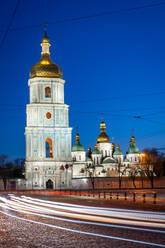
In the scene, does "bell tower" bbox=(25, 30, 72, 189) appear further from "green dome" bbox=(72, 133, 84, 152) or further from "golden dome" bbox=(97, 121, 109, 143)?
"golden dome" bbox=(97, 121, 109, 143)

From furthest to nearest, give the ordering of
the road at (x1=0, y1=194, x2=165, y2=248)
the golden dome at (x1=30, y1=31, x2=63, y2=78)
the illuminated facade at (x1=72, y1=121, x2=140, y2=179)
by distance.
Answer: the illuminated facade at (x1=72, y1=121, x2=140, y2=179)
the golden dome at (x1=30, y1=31, x2=63, y2=78)
the road at (x1=0, y1=194, x2=165, y2=248)

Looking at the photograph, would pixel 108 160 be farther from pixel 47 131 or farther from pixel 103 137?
pixel 47 131

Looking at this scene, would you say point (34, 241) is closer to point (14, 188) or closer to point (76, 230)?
point (76, 230)

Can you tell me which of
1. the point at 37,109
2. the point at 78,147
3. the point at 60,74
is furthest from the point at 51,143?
the point at 78,147

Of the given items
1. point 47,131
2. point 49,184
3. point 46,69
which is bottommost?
point 49,184

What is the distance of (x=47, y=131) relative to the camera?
237ft

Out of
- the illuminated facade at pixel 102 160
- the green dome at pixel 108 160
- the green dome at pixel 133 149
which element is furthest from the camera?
the green dome at pixel 133 149

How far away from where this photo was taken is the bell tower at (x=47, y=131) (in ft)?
232

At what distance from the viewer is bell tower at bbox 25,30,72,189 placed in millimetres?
70562

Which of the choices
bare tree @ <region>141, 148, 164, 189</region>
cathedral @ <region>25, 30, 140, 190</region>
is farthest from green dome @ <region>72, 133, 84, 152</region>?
cathedral @ <region>25, 30, 140, 190</region>

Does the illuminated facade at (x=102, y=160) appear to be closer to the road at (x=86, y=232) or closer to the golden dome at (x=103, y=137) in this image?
the golden dome at (x=103, y=137)

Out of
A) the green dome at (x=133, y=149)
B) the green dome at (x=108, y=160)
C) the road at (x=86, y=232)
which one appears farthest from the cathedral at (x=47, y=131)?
the road at (x=86, y=232)

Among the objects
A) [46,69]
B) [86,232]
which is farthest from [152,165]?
[86,232]

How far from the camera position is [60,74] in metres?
75.8
